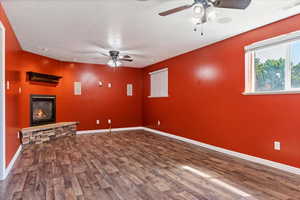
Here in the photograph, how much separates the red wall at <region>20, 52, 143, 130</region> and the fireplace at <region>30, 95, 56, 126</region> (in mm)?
131

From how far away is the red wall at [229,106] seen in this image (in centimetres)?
289

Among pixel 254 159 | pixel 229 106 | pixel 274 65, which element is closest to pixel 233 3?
pixel 274 65

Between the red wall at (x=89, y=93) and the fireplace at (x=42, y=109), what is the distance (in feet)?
0.43

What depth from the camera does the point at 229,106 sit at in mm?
3791

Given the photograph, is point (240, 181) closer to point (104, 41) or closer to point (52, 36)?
point (104, 41)

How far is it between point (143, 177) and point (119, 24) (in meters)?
2.52

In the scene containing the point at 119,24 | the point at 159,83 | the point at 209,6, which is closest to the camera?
the point at 209,6

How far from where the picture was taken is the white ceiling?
2500mm

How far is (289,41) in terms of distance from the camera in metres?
2.82

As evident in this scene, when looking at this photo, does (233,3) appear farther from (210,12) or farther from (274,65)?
(274,65)

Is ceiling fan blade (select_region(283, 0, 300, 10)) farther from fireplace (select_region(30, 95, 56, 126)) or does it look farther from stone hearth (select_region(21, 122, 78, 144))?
fireplace (select_region(30, 95, 56, 126))

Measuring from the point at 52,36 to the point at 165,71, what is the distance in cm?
340

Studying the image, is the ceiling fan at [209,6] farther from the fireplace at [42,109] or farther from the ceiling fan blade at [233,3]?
the fireplace at [42,109]

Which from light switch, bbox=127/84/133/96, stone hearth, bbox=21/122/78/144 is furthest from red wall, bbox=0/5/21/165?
light switch, bbox=127/84/133/96
